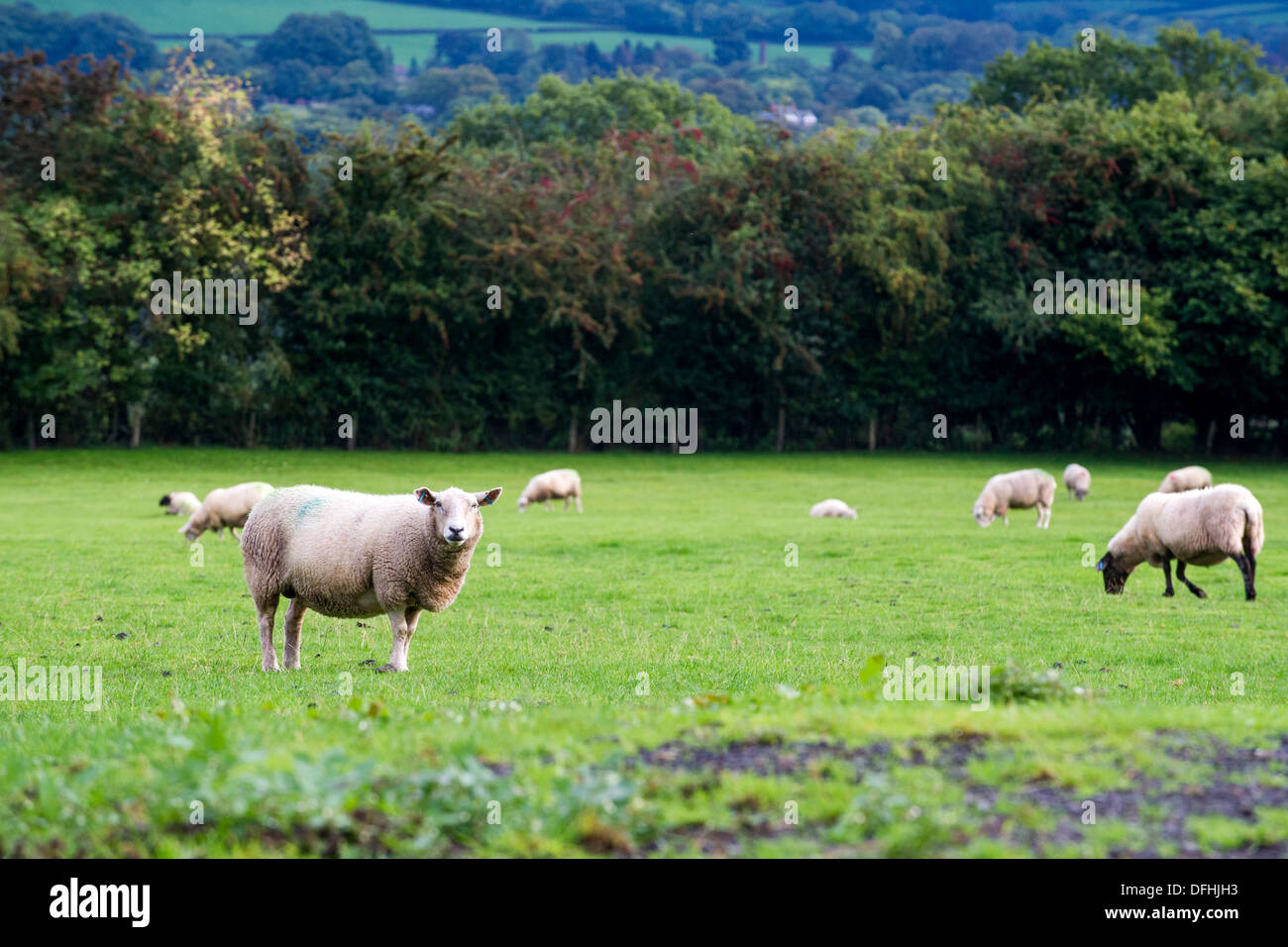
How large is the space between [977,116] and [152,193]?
3205 centimetres

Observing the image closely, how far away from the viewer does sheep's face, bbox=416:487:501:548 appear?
11.4 m

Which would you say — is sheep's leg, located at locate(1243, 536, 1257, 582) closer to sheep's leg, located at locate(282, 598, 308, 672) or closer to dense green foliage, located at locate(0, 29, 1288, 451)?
sheep's leg, located at locate(282, 598, 308, 672)

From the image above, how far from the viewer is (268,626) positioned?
12.6 metres

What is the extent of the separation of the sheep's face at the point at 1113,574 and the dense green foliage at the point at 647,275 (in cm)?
2933

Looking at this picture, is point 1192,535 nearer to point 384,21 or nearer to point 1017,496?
point 1017,496

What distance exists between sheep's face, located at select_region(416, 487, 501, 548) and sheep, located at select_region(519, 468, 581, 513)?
68.0 feet

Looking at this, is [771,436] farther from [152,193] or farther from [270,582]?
[270,582]

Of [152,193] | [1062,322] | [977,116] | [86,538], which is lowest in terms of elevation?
[86,538]

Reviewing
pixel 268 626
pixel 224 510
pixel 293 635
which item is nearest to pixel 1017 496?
pixel 224 510

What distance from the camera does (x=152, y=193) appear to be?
46188 millimetres

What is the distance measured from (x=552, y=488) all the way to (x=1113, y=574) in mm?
16874

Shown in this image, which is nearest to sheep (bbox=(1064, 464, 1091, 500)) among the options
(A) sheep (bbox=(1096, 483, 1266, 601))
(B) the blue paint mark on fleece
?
(A) sheep (bbox=(1096, 483, 1266, 601))

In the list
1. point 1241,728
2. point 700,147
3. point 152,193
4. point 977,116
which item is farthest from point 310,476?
point 1241,728
